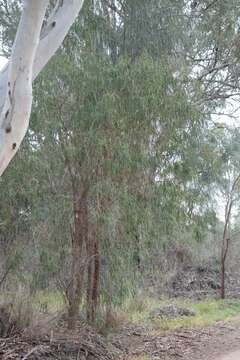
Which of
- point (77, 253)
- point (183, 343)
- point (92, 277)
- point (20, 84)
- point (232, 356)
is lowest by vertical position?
point (232, 356)

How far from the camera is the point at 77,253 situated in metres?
7.92

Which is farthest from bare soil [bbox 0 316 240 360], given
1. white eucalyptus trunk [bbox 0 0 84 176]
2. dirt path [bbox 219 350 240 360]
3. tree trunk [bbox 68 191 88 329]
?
white eucalyptus trunk [bbox 0 0 84 176]

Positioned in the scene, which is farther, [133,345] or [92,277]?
[133,345]

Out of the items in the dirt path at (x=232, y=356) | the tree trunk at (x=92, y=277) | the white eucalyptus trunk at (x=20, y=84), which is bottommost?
the dirt path at (x=232, y=356)

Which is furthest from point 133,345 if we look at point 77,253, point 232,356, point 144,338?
point 77,253

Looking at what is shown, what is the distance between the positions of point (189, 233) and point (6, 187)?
312 centimetres

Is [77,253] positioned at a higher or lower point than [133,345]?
higher

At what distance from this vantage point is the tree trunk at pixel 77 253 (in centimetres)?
764

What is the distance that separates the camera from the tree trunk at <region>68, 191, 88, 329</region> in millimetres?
7636

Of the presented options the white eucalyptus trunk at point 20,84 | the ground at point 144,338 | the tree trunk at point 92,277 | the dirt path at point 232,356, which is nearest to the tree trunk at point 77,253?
the tree trunk at point 92,277

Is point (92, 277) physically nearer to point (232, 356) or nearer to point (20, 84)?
point (232, 356)

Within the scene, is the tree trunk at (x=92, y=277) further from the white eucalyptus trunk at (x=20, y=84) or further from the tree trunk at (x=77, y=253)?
the white eucalyptus trunk at (x=20, y=84)

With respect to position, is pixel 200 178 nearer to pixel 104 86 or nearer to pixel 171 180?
pixel 171 180

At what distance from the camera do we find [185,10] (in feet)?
31.3
